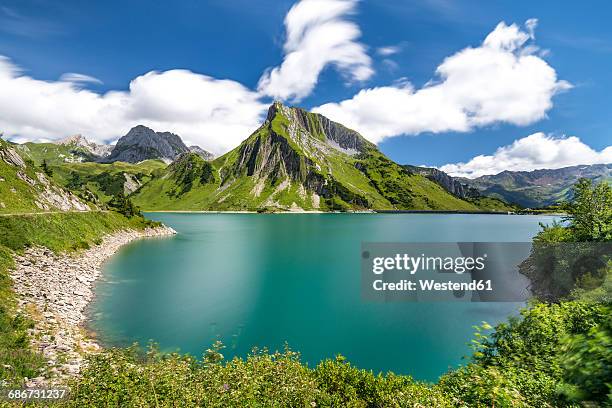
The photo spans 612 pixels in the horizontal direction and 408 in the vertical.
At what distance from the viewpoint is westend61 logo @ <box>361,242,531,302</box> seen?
54281 mm

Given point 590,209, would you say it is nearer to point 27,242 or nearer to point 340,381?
point 340,381

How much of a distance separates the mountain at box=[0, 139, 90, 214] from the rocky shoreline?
2460 centimetres

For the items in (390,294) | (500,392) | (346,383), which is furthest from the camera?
(390,294)

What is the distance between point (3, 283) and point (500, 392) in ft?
167

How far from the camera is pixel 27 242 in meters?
55.8

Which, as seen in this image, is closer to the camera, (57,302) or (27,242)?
(57,302)

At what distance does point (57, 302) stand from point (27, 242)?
24035mm

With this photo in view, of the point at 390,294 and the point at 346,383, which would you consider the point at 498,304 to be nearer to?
the point at 390,294

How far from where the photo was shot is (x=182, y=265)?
78.7 metres

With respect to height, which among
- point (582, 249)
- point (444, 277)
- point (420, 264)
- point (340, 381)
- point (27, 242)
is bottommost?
point (420, 264)

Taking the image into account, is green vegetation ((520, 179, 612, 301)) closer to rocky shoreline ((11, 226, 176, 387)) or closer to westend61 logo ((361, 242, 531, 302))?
westend61 logo ((361, 242, 531, 302))

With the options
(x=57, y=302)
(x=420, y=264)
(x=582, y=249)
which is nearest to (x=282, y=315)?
(x=57, y=302)

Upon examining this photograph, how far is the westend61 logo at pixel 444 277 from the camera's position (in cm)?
→ 5428

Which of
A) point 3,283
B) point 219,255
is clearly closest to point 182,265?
point 219,255
